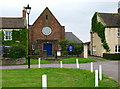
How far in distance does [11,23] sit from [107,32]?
1674 cm

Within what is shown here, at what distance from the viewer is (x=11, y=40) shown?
3419 cm

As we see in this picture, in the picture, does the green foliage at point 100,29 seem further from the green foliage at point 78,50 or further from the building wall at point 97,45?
the green foliage at point 78,50

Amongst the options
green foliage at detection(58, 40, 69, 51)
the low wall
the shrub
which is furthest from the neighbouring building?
the low wall

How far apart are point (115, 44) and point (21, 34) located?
16.5 metres

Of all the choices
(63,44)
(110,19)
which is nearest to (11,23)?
(63,44)

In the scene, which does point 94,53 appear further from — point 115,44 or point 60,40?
point 60,40

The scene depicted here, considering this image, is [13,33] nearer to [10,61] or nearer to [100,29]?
[10,61]

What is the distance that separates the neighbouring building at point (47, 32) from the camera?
37.4 metres

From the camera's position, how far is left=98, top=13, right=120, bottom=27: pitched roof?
37.9m

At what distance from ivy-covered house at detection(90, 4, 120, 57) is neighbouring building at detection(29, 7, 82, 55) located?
6.99 metres

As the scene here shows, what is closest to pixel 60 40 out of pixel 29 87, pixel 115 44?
pixel 115 44

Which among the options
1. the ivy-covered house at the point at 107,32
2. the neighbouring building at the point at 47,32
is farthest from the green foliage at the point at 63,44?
the ivy-covered house at the point at 107,32

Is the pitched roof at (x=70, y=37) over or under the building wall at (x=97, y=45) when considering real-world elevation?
over

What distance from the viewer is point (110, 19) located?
129 ft
